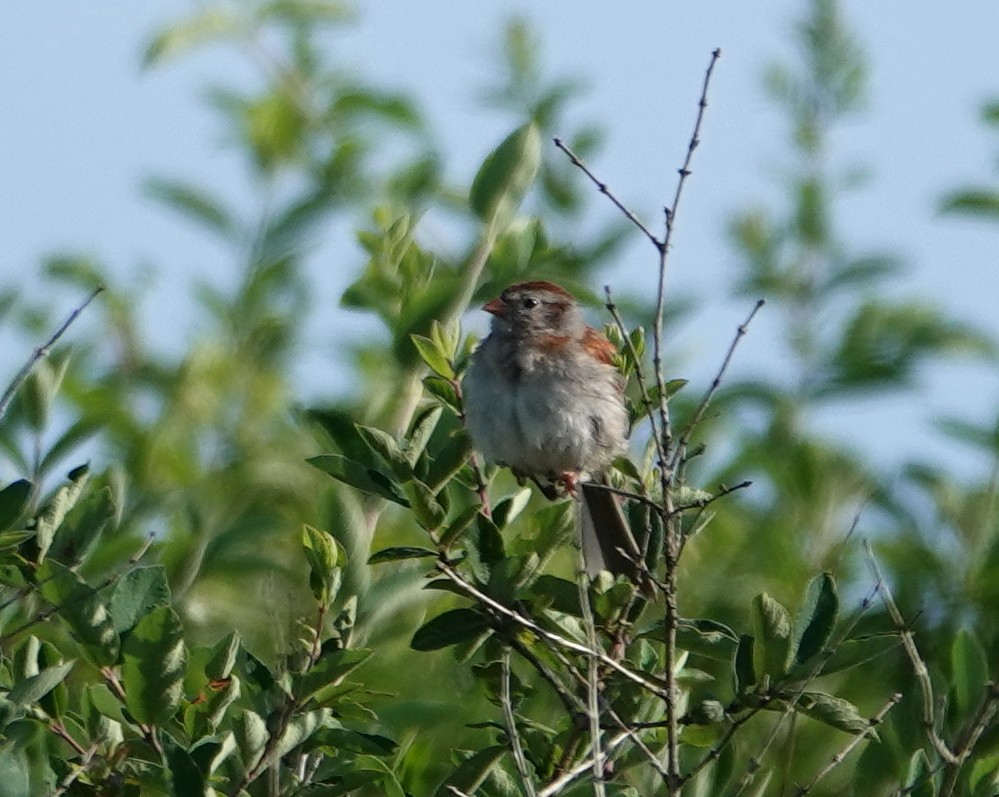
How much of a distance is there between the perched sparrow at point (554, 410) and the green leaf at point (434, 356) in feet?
4.64

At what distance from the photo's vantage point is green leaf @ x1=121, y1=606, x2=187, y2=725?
3574 mm

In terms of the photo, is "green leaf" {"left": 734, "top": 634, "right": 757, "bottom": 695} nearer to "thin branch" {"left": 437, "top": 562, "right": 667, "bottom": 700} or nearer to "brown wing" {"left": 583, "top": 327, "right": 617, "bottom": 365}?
"thin branch" {"left": 437, "top": 562, "right": 667, "bottom": 700}

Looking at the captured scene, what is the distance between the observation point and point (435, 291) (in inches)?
185

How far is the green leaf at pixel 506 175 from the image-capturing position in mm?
4766

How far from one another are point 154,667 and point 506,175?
5.48ft

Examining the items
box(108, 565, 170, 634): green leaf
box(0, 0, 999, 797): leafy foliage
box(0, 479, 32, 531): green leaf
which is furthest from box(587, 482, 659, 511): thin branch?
box(0, 479, 32, 531): green leaf

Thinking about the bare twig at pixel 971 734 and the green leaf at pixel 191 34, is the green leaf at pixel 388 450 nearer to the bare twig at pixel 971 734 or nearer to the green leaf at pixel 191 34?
the bare twig at pixel 971 734

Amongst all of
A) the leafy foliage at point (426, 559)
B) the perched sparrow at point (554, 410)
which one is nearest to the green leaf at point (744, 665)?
the leafy foliage at point (426, 559)

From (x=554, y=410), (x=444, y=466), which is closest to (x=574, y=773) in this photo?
(x=444, y=466)

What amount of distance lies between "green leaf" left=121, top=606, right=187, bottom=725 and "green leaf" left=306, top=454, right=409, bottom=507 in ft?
1.91

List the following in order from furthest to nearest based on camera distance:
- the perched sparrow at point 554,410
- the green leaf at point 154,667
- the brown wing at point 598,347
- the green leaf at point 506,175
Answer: the brown wing at point 598,347
the perched sparrow at point 554,410
the green leaf at point 506,175
the green leaf at point 154,667

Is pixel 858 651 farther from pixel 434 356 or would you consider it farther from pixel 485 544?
pixel 434 356

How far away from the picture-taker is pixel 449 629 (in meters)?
4.02

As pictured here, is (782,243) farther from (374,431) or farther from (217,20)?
(374,431)
